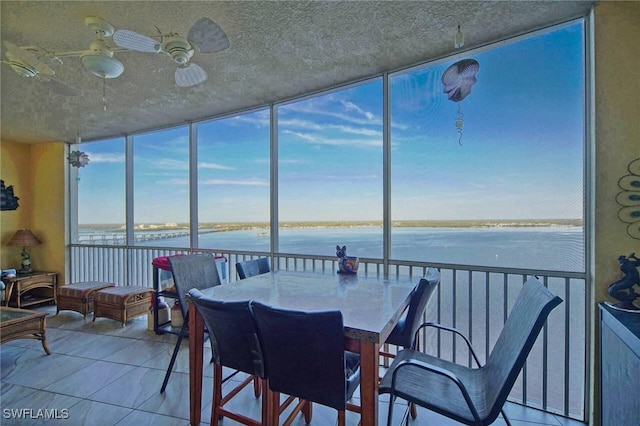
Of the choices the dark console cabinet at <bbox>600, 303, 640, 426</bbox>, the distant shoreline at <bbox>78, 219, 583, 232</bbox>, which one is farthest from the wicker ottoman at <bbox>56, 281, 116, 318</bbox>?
the dark console cabinet at <bbox>600, 303, 640, 426</bbox>

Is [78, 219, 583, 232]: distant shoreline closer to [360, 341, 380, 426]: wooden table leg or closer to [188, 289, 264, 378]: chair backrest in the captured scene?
[360, 341, 380, 426]: wooden table leg

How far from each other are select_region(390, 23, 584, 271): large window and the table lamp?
5946 mm

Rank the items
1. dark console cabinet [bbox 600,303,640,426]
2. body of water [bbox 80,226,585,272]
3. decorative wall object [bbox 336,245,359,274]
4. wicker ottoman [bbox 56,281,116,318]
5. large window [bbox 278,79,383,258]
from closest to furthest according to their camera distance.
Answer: dark console cabinet [bbox 600,303,640,426], body of water [bbox 80,226,585,272], decorative wall object [bbox 336,245,359,274], large window [bbox 278,79,383,258], wicker ottoman [bbox 56,281,116,318]

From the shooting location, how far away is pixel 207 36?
177cm

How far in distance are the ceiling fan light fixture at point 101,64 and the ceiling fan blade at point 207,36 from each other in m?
0.63

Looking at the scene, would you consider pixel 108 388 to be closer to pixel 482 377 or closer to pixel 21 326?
pixel 21 326

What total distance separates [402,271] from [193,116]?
340 cm

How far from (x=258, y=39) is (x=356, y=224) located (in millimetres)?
1932

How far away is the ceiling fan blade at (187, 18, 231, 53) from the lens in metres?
1.66

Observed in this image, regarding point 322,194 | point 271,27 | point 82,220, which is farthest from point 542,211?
point 82,220

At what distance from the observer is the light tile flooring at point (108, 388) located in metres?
1.99

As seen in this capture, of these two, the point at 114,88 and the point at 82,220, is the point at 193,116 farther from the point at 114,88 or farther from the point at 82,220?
the point at 82,220

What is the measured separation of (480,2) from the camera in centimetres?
189

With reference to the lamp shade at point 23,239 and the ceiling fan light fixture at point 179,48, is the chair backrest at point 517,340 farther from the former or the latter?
the lamp shade at point 23,239
